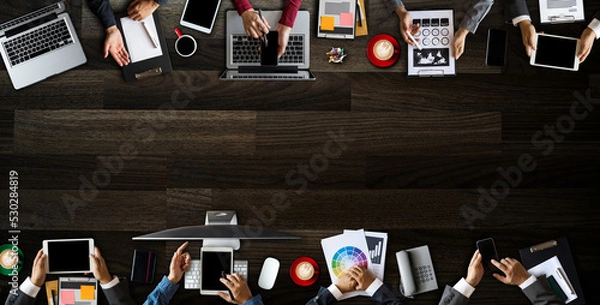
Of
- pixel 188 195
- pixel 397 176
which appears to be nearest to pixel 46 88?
pixel 188 195

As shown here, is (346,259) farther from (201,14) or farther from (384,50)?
(201,14)

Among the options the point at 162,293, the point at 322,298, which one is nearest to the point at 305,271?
the point at 322,298

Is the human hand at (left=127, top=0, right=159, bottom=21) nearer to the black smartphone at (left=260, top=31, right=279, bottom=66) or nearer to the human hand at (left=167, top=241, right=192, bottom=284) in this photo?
the black smartphone at (left=260, top=31, right=279, bottom=66)

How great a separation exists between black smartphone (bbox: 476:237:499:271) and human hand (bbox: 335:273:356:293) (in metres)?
0.82

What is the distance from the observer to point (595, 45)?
3369 mm

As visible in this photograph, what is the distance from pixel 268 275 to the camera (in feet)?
10.8

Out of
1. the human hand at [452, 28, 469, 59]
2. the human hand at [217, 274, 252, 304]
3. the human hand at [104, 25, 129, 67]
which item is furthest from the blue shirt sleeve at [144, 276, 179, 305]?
the human hand at [452, 28, 469, 59]

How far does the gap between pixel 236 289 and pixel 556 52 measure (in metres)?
2.49

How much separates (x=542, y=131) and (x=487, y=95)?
0.42 m

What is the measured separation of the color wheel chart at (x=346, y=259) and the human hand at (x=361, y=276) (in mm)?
41

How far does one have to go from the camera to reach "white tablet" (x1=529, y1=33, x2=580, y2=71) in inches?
131

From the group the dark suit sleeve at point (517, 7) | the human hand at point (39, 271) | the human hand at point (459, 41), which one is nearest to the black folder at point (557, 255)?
the human hand at point (459, 41)

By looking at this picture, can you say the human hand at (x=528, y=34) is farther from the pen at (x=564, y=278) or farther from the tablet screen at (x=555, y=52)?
the pen at (x=564, y=278)

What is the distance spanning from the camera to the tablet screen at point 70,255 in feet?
10.8
